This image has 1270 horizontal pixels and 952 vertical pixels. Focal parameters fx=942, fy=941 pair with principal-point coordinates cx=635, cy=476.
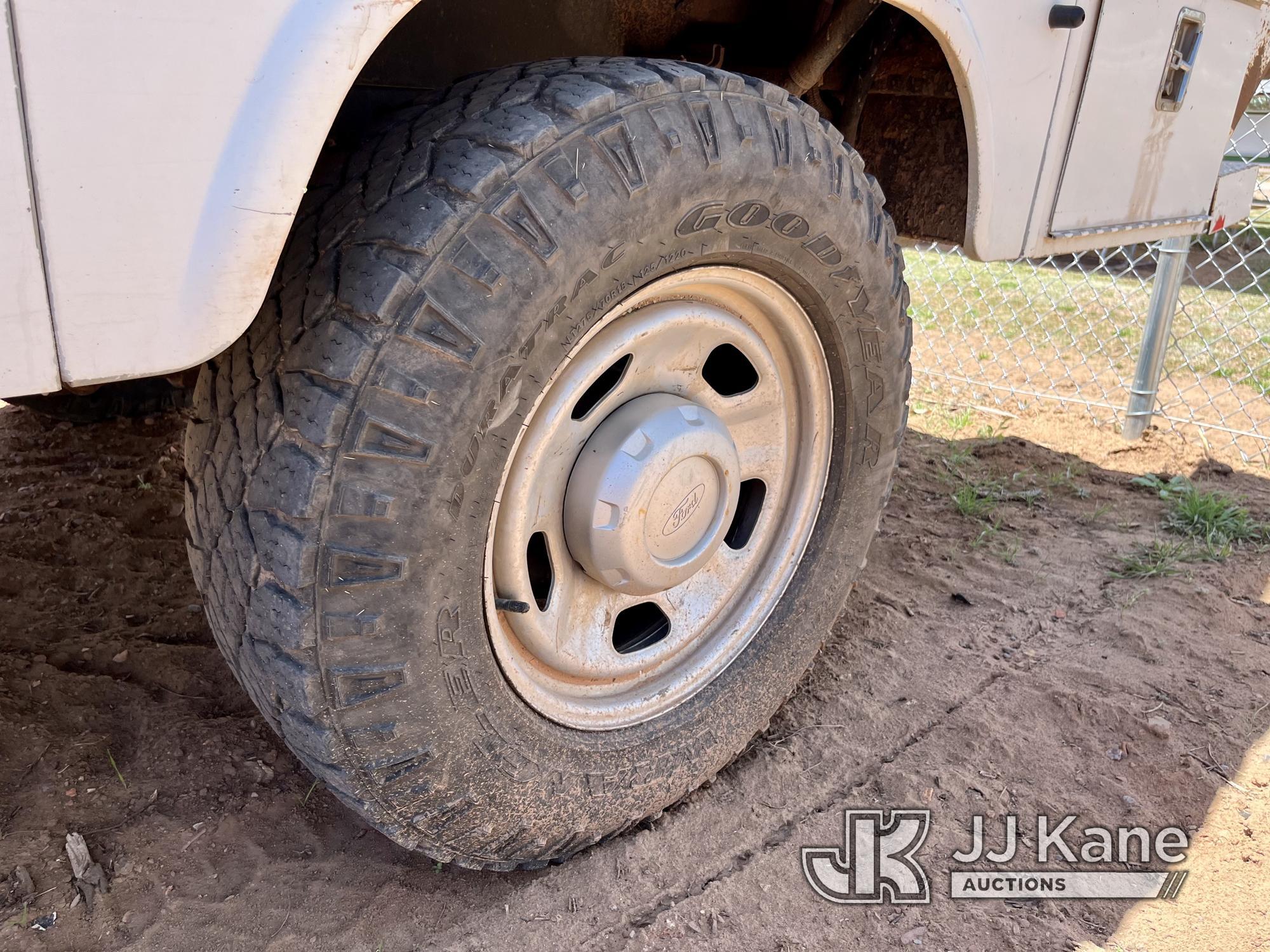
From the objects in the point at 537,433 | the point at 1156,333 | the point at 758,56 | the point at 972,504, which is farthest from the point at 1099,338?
the point at 537,433

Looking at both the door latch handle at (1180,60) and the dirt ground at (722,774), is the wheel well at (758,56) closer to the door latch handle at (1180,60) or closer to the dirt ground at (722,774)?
the door latch handle at (1180,60)

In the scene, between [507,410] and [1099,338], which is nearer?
[507,410]

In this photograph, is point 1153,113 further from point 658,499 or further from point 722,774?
point 722,774

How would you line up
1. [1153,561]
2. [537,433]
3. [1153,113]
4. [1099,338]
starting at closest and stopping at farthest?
[537,433], [1153,113], [1153,561], [1099,338]

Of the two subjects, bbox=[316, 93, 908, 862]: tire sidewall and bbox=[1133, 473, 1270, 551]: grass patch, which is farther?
bbox=[1133, 473, 1270, 551]: grass patch

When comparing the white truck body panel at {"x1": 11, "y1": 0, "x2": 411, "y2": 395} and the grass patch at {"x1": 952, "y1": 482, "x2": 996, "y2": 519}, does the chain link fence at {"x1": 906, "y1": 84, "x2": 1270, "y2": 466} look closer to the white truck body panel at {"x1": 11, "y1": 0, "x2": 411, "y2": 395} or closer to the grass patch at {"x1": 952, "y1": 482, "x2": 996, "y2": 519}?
the grass patch at {"x1": 952, "y1": 482, "x2": 996, "y2": 519}

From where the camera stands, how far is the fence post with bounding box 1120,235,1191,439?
147 inches

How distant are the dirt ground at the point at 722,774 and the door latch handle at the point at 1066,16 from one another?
57.1 inches

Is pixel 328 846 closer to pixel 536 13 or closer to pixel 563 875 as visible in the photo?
pixel 563 875

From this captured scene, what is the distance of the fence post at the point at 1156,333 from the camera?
3727mm

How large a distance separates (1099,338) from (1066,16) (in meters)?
3.93

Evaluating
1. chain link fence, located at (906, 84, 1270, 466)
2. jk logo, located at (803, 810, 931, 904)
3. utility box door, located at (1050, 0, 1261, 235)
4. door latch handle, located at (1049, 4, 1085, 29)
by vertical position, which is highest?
door latch handle, located at (1049, 4, 1085, 29)

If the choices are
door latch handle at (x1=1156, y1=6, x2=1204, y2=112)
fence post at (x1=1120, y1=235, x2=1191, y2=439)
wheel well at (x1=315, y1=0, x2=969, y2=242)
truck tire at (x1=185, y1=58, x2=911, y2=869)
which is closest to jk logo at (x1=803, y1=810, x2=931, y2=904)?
truck tire at (x1=185, y1=58, x2=911, y2=869)

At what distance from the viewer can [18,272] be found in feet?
2.92
